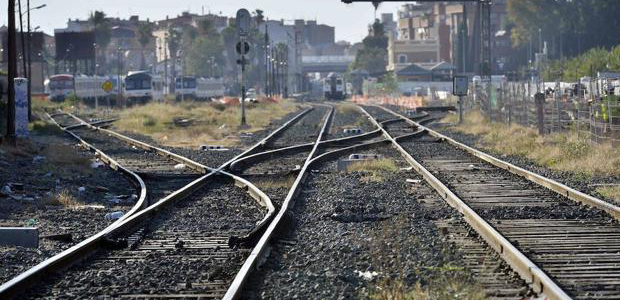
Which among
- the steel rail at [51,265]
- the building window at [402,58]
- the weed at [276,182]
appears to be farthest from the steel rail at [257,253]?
the building window at [402,58]

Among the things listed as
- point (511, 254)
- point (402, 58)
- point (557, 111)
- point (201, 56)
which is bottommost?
point (511, 254)

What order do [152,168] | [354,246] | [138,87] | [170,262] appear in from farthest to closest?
[138,87], [152,168], [354,246], [170,262]

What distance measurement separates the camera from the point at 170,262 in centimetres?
1089

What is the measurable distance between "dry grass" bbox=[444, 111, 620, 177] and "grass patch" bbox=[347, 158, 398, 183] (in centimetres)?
322

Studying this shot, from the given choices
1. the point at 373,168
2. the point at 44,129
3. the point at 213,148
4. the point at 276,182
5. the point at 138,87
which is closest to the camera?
the point at 276,182

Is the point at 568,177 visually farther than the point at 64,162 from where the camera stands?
No

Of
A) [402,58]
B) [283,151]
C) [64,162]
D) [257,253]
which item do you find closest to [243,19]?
[283,151]

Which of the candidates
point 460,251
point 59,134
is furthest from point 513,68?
point 460,251

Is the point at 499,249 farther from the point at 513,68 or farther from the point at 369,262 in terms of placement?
the point at 513,68

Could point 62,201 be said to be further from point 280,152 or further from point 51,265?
point 280,152

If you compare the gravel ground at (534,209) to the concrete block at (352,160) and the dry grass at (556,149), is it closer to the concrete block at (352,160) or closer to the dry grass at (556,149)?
the dry grass at (556,149)

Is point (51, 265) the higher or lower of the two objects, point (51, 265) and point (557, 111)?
the lower

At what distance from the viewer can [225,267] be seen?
10.4 meters

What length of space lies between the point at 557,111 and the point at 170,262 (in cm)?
2407
